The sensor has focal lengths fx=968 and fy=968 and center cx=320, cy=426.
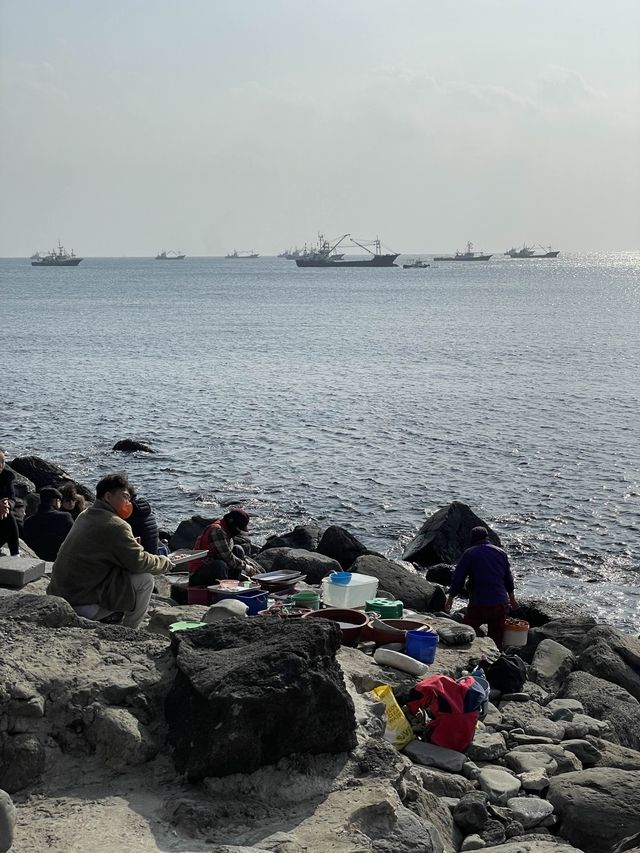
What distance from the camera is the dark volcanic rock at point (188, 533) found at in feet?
63.1

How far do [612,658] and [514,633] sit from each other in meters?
1.23

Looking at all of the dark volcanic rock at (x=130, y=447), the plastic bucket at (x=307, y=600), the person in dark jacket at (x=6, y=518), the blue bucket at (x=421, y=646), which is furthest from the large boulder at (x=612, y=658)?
the dark volcanic rock at (x=130, y=447)

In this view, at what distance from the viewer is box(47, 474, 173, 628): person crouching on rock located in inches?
340

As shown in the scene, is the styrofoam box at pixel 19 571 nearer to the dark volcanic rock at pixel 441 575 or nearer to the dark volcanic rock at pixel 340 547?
the dark volcanic rock at pixel 340 547

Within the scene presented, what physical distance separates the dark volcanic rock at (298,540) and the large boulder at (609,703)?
8417 millimetres

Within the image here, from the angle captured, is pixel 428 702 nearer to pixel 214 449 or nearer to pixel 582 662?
pixel 582 662

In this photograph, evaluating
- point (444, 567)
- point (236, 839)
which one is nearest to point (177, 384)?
point (444, 567)

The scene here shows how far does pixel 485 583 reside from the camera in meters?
12.0

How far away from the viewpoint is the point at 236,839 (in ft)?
19.3

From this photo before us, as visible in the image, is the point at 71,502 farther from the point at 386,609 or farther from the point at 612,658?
the point at 612,658

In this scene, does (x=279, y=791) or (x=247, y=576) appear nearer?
(x=279, y=791)

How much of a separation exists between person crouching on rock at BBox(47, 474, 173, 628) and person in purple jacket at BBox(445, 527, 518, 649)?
4.62 meters

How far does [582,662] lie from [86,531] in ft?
21.3

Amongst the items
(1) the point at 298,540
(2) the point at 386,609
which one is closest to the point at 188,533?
(1) the point at 298,540
